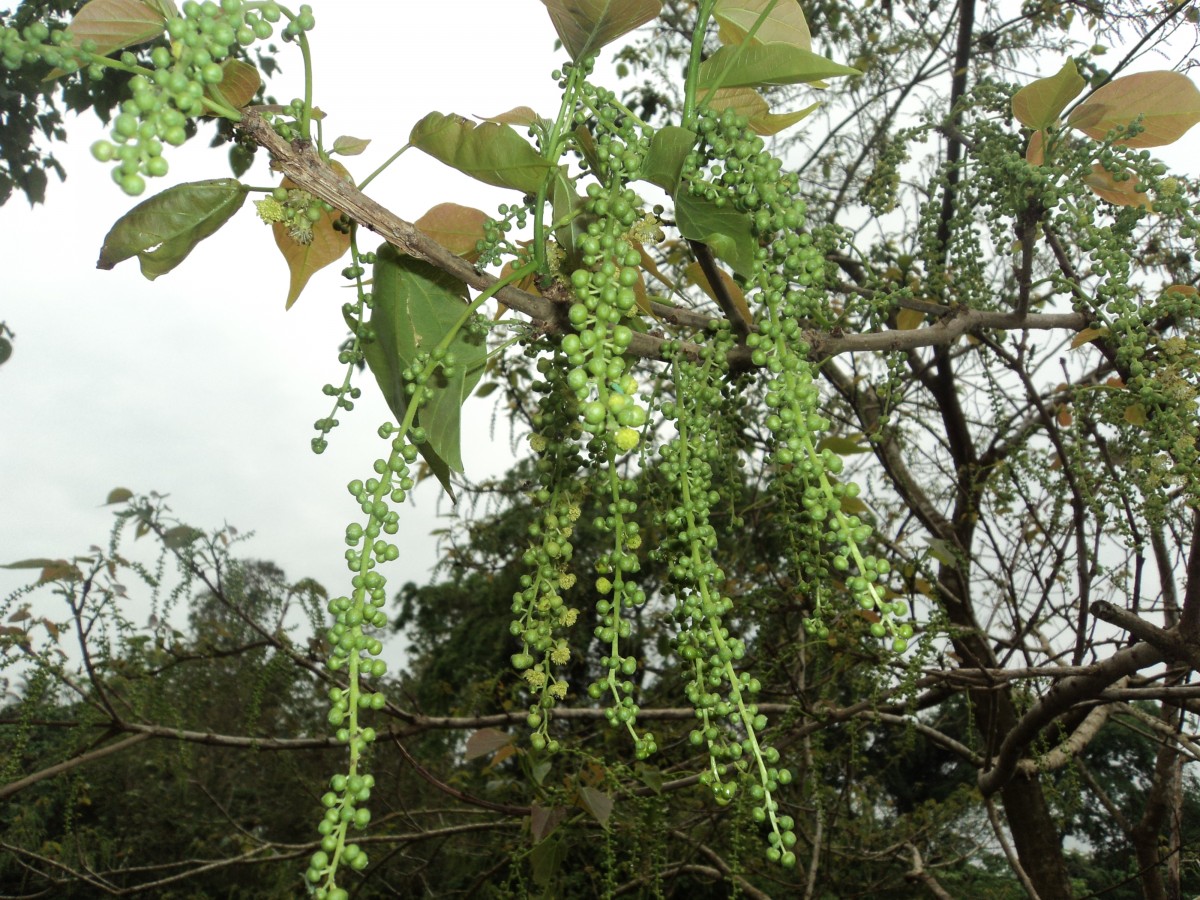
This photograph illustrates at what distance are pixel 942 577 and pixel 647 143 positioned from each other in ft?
6.28

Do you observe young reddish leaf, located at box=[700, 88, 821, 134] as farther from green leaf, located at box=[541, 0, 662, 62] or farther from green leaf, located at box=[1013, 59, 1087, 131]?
green leaf, located at box=[1013, 59, 1087, 131]

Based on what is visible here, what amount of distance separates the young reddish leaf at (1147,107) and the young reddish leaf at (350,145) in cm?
71

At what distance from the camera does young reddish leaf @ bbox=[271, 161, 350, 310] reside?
0.63 m

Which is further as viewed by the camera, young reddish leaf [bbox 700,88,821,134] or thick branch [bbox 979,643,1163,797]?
thick branch [bbox 979,643,1163,797]

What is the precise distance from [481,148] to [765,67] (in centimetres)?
18

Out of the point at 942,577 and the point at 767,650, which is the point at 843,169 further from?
the point at 767,650

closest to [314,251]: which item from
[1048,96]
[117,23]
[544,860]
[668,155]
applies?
[117,23]

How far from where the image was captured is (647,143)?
0.51 m

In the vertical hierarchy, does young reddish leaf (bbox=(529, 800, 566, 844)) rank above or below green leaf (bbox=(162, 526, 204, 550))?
below

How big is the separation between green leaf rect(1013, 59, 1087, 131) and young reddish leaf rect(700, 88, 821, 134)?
291 mm

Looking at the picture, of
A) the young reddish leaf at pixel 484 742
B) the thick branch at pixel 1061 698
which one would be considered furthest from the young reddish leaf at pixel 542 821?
the thick branch at pixel 1061 698

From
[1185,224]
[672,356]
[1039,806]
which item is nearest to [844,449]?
[1185,224]

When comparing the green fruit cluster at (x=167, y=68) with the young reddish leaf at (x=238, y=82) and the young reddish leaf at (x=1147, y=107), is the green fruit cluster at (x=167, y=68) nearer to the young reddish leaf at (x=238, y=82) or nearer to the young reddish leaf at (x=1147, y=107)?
the young reddish leaf at (x=238, y=82)

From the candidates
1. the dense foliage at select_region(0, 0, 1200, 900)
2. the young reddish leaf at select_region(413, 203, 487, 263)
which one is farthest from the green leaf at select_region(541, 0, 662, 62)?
the young reddish leaf at select_region(413, 203, 487, 263)
